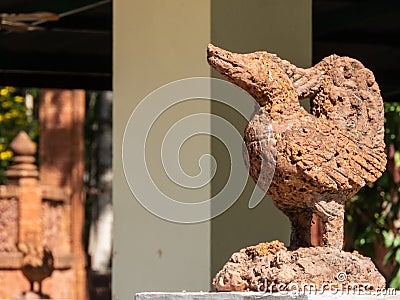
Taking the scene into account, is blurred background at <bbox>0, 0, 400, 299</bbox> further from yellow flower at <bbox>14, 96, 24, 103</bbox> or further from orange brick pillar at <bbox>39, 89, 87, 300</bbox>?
yellow flower at <bbox>14, 96, 24, 103</bbox>

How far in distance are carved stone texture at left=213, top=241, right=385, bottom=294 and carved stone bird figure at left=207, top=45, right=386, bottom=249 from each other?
0.40ft

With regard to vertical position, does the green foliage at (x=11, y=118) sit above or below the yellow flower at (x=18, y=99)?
below

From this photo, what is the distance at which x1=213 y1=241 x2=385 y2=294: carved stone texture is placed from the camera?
11.2 ft

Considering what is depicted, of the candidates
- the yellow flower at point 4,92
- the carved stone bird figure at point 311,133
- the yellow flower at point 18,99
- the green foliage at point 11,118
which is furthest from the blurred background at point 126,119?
the yellow flower at point 18,99

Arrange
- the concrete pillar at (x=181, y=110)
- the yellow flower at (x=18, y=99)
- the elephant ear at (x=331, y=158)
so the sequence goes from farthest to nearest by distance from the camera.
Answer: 1. the yellow flower at (x=18, y=99)
2. the concrete pillar at (x=181, y=110)
3. the elephant ear at (x=331, y=158)

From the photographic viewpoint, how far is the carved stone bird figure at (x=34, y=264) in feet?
49.1

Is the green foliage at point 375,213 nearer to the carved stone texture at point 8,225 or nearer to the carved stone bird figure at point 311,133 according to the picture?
the carved stone bird figure at point 311,133

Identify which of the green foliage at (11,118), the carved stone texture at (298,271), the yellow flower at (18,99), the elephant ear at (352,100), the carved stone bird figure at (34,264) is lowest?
the carved stone bird figure at (34,264)

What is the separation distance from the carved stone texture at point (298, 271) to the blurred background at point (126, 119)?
108 cm

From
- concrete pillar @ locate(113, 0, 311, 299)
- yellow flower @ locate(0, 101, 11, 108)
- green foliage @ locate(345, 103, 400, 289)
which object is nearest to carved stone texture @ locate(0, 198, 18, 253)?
yellow flower @ locate(0, 101, 11, 108)

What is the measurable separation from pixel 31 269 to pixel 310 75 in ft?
38.0

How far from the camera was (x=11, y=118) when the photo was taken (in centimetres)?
1998

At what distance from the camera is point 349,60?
3.73 meters

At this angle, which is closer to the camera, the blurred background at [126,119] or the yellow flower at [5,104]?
the blurred background at [126,119]
